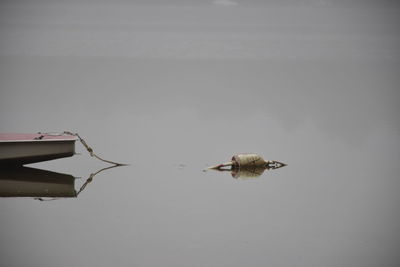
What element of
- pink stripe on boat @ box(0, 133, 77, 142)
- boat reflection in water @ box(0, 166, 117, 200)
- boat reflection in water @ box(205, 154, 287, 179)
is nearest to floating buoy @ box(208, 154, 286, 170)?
boat reflection in water @ box(205, 154, 287, 179)

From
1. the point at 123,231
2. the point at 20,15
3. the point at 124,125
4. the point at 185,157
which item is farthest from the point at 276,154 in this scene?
the point at 20,15

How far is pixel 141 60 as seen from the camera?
75.7 meters

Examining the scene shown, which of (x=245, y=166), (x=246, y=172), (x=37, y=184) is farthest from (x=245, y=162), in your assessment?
(x=37, y=184)

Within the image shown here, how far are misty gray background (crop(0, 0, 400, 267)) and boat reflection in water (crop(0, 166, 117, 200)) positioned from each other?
0.36 metres

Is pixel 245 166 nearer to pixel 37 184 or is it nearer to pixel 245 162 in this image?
pixel 245 162

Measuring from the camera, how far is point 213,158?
1536cm

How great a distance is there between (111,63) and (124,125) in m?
46.3

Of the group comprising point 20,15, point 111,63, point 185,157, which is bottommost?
point 185,157

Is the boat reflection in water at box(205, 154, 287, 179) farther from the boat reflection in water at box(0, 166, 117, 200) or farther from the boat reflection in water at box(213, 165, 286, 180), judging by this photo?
the boat reflection in water at box(0, 166, 117, 200)

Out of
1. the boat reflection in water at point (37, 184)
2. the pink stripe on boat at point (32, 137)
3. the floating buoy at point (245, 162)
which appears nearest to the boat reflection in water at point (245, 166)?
the floating buoy at point (245, 162)

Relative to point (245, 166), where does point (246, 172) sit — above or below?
below

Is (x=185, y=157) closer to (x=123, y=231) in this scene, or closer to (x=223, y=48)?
(x=123, y=231)

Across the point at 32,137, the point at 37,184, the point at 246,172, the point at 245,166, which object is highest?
the point at 32,137

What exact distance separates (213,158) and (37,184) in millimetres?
5342
